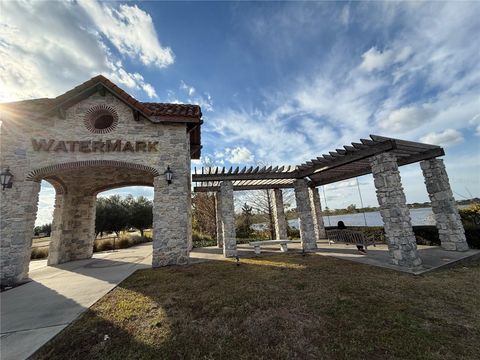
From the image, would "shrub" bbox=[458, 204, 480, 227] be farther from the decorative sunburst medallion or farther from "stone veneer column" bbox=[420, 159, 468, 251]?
the decorative sunburst medallion

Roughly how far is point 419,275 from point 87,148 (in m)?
12.0

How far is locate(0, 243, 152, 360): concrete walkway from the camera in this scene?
305cm

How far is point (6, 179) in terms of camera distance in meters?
6.59

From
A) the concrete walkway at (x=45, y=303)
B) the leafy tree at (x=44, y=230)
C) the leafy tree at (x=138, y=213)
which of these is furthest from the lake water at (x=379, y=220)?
the leafy tree at (x=44, y=230)

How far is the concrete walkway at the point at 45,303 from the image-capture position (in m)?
3.05

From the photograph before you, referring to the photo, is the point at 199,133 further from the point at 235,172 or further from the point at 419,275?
the point at 419,275

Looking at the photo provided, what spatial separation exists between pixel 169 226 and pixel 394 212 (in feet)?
26.8

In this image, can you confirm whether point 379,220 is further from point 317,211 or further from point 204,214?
point 204,214

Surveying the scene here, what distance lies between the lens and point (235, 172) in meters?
9.83

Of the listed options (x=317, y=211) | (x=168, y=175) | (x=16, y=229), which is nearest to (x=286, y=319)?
(x=168, y=175)

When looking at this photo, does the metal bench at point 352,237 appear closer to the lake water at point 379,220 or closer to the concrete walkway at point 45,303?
the lake water at point 379,220

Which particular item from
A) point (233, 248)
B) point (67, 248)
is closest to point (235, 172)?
point (233, 248)

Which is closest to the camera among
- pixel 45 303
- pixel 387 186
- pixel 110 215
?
pixel 45 303

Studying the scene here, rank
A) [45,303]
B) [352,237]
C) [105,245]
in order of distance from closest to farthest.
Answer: [45,303] → [352,237] → [105,245]
